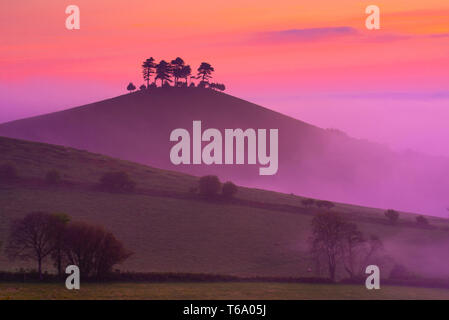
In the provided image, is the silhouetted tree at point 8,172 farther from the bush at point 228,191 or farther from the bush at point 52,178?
the bush at point 228,191

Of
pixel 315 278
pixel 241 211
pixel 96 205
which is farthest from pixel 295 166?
pixel 315 278

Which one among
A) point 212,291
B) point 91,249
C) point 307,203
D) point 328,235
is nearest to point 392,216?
point 307,203

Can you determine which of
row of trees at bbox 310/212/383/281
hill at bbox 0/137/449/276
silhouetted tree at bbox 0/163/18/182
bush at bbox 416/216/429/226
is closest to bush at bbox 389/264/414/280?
row of trees at bbox 310/212/383/281

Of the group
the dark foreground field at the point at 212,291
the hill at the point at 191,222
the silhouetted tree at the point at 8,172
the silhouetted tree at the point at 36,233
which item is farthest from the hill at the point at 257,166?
the dark foreground field at the point at 212,291

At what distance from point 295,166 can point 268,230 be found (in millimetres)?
101102

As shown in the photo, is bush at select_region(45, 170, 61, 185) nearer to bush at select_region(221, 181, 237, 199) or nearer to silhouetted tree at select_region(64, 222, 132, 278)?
bush at select_region(221, 181, 237, 199)

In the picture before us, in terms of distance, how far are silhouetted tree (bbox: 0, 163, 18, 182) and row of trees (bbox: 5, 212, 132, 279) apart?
136ft

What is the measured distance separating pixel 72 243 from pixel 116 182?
46028mm

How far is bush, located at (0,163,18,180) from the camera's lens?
320ft

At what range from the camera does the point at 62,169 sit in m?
107

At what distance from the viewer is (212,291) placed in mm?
51188

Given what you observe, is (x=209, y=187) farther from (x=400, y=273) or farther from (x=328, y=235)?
(x=400, y=273)

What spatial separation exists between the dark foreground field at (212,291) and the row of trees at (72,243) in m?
3.60

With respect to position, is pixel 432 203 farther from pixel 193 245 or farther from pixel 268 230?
pixel 193 245
